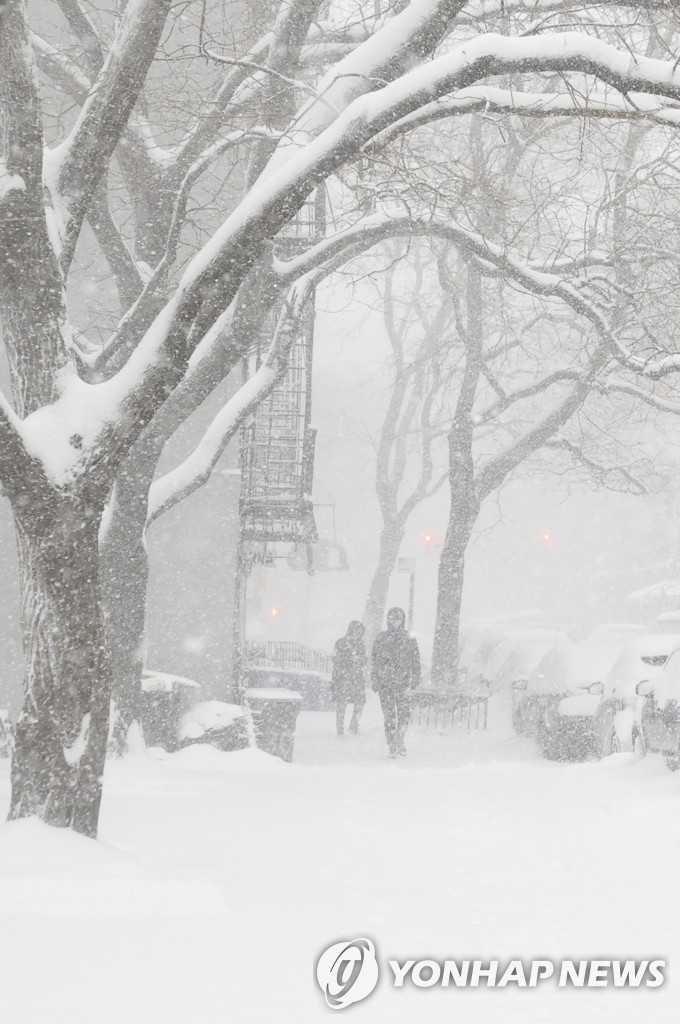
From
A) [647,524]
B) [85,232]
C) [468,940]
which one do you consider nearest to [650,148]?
[85,232]

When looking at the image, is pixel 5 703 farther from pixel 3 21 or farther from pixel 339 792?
pixel 3 21

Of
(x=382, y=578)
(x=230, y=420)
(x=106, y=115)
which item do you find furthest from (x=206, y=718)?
(x=382, y=578)

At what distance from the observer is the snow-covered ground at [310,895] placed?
3.64 metres

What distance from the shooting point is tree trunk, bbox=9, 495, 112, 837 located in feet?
17.1

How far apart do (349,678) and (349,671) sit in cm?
13

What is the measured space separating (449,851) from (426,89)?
13.4 ft

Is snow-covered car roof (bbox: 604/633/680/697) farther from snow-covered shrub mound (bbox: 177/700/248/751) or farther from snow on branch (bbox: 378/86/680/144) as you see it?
snow on branch (bbox: 378/86/680/144)

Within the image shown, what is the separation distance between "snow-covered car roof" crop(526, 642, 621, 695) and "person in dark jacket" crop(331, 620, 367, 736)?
241 centimetres

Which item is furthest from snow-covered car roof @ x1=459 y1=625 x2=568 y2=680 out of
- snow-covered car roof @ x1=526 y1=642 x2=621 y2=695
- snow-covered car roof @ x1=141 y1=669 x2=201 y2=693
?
snow-covered car roof @ x1=141 y1=669 x2=201 y2=693

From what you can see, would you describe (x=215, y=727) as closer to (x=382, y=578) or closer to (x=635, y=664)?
(x=635, y=664)

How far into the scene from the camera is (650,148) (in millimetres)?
14438

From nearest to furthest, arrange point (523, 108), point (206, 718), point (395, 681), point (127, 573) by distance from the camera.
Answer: point (523, 108) < point (127, 573) < point (206, 718) < point (395, 681)

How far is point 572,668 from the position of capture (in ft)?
48.3

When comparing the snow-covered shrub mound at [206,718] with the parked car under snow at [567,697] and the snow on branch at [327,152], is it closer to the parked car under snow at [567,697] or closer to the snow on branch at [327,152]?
the parked car under snow at [567,697]
